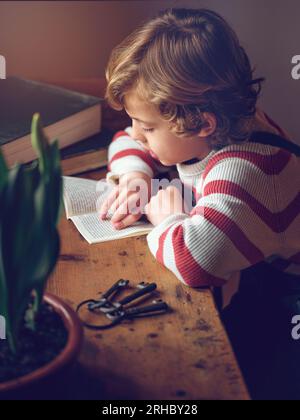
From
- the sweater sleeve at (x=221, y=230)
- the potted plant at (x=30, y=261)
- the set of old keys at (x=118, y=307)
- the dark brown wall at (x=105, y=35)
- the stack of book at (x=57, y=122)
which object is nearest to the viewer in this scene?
the potted plant at (x=30, y=261)

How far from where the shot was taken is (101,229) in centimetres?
111

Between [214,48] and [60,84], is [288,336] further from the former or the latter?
[60,84]

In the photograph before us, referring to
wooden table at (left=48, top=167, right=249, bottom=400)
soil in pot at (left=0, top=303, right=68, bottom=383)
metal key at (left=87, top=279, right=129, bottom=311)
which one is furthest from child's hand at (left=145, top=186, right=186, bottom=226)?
soil in pot at (left=0, top=303, right=68, bottom=383)

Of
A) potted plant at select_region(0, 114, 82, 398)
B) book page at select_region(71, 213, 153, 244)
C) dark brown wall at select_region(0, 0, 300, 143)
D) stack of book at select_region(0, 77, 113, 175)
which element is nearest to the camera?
potted plant at select_region(0, 114, 82, 398)

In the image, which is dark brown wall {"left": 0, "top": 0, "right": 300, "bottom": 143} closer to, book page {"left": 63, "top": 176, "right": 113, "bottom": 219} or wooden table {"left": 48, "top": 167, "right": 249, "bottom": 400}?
book page {"left": 63, "top": 176, "right": 113, "bottom": 219}

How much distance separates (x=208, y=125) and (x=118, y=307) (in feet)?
1.35

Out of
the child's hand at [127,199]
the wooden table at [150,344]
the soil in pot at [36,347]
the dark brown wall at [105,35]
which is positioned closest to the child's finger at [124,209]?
the child's hand at [127,199]

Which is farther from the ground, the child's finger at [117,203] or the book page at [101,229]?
the child's finger at [117,203]

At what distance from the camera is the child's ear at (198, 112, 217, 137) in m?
1.12

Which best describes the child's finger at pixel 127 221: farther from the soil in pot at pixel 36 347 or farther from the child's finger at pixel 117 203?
the soil in pot at pixel 36 347

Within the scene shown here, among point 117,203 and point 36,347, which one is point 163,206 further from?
point 36,347

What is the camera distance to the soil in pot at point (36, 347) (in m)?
0.68

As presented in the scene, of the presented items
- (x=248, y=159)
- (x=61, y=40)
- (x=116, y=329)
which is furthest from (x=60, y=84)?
(x=116, y=329)
